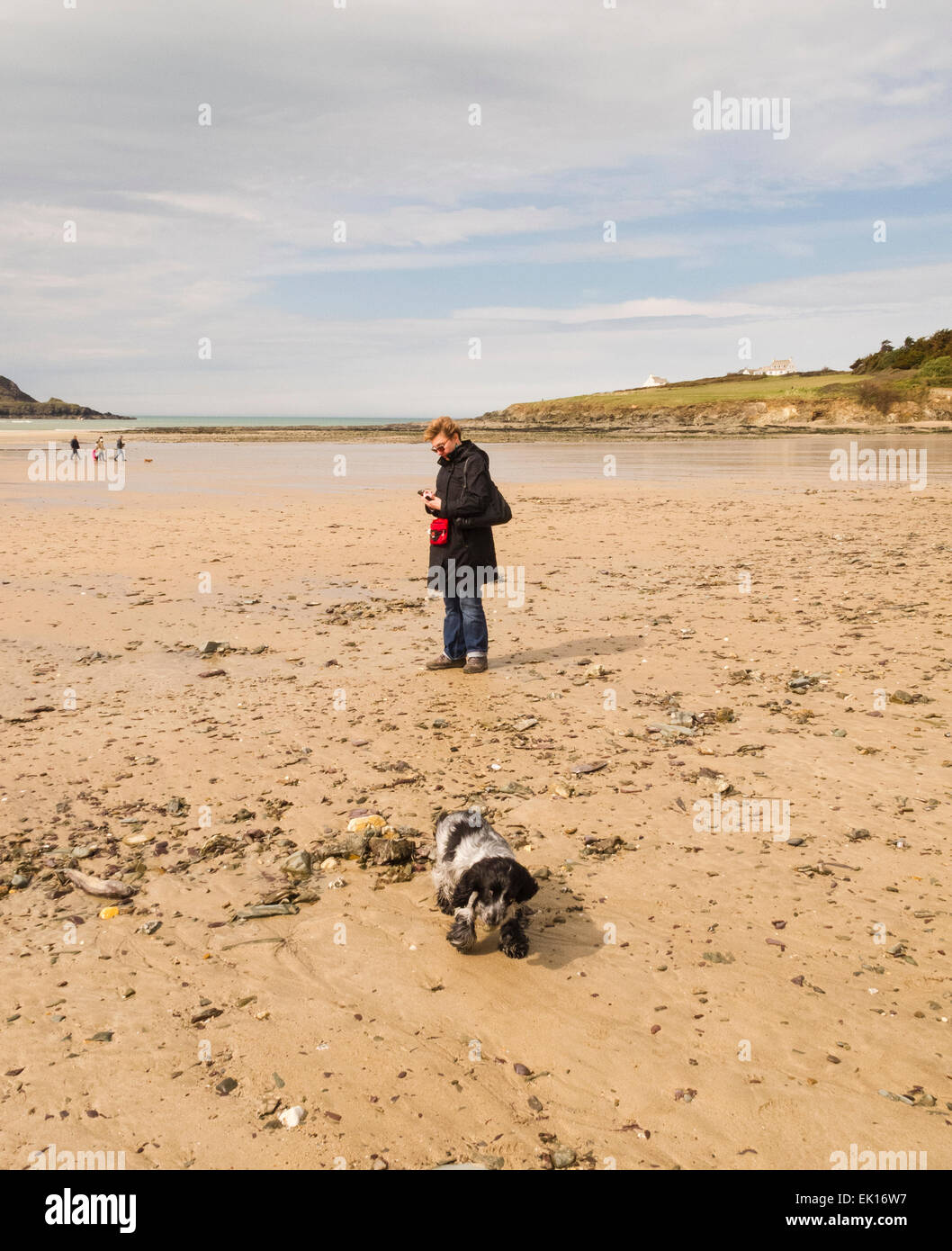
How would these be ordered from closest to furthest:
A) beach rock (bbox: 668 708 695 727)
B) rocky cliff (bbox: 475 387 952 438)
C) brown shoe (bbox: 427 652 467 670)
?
beach rock (bbox: 668 708 695 727), brown shoe (bbox: 427 652 467 670), rocky cliff (bbox: 475 387 952 438)

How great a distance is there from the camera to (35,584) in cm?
1509

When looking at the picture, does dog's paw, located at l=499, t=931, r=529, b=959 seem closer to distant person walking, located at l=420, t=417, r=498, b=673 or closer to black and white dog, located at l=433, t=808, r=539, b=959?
black and white dog, located at l=433, t=808, r=539, b=959

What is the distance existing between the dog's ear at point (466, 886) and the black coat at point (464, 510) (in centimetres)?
540

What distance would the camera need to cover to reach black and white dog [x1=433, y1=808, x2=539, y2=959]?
191 inches

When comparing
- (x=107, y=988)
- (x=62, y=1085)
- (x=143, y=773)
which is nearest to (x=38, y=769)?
(x=143, y=773)

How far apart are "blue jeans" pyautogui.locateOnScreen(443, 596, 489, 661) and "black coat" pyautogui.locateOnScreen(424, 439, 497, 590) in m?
0.27

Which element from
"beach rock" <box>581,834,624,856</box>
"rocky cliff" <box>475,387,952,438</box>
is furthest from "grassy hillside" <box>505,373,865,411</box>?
"beach rock" <box>581,834,624,856</box>

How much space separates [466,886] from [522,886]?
316 mm

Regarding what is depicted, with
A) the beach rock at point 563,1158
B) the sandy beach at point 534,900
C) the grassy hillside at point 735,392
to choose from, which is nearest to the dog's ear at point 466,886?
the sandy beach at point 534,900

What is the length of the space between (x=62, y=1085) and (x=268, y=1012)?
0.97m

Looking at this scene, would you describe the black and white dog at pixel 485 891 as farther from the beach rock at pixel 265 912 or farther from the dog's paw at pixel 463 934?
the beach rock at pixel 265 912

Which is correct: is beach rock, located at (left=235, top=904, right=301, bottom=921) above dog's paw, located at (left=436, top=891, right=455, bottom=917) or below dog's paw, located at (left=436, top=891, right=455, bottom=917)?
below

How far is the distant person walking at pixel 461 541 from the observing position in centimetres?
993
